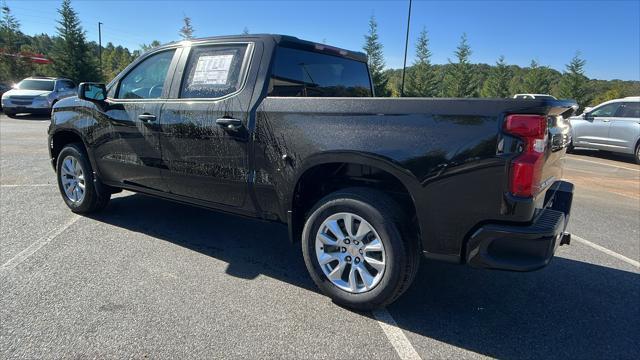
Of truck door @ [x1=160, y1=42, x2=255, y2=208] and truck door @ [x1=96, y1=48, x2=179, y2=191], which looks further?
truck door @ [x1=96, y1=48, x2=179, y2=191]

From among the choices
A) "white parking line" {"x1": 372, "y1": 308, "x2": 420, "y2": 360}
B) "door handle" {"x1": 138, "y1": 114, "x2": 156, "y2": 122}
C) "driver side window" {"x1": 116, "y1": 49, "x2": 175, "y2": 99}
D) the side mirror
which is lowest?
"white parking line" {"x1": 372, "y1": 308, "x2": 420, "y2": 360}

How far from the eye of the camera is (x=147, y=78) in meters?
4.21

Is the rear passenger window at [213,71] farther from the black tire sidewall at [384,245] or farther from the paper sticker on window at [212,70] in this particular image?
the black tire sidewall at [384,245]

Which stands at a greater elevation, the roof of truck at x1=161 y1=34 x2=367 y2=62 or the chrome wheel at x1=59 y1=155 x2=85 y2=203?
the roof of truck at x1=161 y1=34 x2=367 y2=62

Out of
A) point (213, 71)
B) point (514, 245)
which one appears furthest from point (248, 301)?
point (213, 71)

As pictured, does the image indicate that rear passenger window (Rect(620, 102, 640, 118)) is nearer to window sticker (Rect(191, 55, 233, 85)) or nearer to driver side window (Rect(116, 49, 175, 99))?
window sticker (Rect(191, 55, 233, 85))

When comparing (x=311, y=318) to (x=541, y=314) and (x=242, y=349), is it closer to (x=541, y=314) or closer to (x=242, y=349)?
(x=242, y=349)

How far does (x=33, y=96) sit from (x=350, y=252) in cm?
1912

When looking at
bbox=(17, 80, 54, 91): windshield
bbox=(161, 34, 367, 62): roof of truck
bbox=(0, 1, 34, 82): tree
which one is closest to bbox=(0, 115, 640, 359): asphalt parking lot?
bbox=(161, 34, 367, 62): roof of truck

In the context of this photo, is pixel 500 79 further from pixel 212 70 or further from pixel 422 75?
pixel 212 70

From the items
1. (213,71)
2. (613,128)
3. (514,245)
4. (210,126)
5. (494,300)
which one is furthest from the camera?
(613,128)

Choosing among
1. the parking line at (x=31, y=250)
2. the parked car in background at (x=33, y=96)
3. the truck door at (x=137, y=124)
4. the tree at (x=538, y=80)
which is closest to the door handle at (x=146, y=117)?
the truck door at (x=137, y=124)

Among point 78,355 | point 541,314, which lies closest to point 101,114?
point 78,355

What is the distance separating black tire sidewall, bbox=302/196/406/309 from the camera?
2746mm
